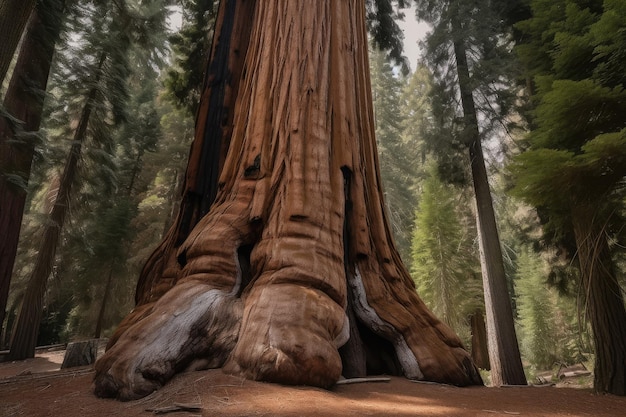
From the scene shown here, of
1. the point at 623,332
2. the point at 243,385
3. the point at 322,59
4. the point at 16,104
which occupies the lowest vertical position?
the point at 243,385

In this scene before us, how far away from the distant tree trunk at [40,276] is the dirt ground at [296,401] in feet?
33.1

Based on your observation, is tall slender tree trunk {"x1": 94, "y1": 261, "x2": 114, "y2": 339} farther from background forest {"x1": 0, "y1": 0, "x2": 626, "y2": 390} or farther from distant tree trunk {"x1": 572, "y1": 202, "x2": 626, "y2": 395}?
distant tree trunk {"x1": 572, "y1": 202, "x2": 626, "y2": 395}

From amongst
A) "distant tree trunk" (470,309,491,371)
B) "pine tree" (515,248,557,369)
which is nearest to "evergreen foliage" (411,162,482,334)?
"distant tree trunk" (470,309,491,371)

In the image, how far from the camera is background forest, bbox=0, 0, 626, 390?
3.54 metres

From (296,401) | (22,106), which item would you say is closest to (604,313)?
(296,401)

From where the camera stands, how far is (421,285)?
17.1m

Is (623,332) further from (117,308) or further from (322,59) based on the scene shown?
(117,308)

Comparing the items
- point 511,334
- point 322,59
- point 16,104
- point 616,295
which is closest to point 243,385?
point 322,59

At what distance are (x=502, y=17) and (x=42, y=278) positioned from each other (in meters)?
14.6

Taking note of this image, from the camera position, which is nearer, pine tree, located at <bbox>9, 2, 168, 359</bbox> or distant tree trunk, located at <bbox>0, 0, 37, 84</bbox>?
distant tree trunk, located at <bbox>0, 0, 37, 84</bbox>

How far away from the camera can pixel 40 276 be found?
10.8 metres

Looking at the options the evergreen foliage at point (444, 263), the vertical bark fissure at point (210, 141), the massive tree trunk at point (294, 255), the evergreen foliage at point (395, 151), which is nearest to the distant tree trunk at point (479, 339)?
the evergreen foliage at point (444, 263)

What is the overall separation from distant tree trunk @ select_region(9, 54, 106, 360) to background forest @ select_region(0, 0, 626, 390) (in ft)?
0.25

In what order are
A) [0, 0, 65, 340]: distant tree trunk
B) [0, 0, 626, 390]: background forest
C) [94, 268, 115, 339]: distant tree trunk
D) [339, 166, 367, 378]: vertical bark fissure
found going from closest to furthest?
1. [339, 166, 367, 378]: vertical bark fissure
2. [0, 0, 626, 390]: background forest
3. [0, 0, 65, 340]: distant tree trunk
4. [94, 268, 115, 339]: distant tree trunk
